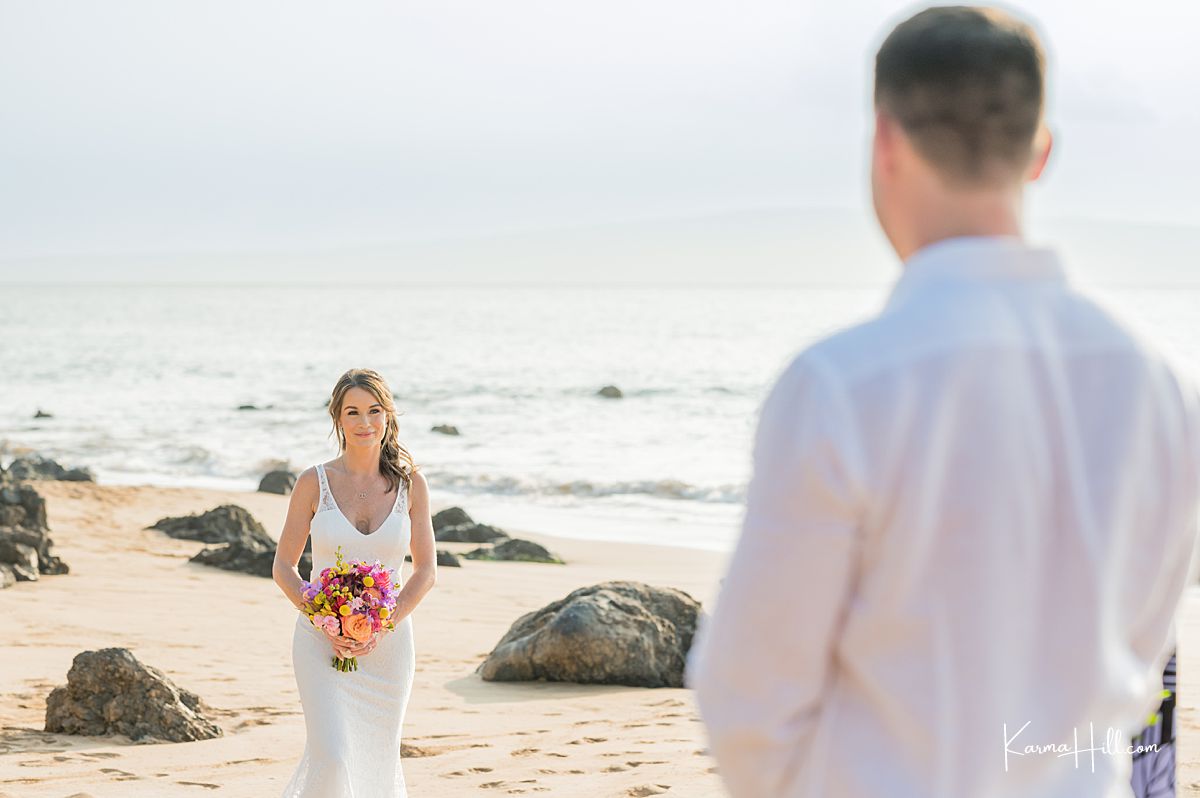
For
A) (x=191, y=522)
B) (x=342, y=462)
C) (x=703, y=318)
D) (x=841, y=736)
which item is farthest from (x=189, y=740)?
(x=703, y=318)

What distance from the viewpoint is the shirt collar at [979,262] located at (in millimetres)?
1651

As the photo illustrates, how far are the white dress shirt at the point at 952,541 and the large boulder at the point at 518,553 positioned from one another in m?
14.0

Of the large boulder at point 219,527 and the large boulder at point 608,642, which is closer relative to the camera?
the large boulder at point 608,642

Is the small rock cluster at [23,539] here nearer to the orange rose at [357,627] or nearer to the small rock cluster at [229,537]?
the small rock cluster at [229,537]

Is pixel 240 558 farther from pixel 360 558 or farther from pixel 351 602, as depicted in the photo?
pixel 351 602

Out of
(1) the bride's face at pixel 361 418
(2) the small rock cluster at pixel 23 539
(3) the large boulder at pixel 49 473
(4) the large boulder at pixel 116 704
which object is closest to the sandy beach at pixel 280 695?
(4) the large boulder at pixel 116 704

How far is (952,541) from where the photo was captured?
1587 mm

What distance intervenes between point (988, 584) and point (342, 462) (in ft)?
17.9

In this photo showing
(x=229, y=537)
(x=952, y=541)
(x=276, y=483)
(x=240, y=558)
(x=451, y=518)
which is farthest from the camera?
(x=276, y=483)

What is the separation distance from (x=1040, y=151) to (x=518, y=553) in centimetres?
1417

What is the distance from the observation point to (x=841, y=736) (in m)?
1.68

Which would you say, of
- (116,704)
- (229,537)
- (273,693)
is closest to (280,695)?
(273,693)

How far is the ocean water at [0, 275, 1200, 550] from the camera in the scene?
75.9 ft

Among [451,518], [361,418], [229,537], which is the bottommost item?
[451,518]
